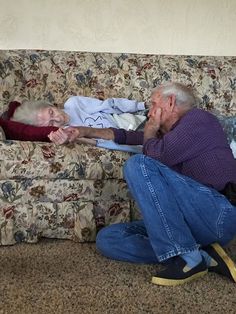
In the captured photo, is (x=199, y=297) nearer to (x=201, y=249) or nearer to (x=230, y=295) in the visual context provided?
(x=230, y=295)

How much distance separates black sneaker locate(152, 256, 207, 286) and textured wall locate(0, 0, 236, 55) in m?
2.14

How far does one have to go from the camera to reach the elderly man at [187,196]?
5.94ft

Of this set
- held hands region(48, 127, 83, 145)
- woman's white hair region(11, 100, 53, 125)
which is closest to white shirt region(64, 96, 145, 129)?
woman's white hair region(11, 100, 53, 125)

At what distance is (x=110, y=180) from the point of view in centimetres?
244

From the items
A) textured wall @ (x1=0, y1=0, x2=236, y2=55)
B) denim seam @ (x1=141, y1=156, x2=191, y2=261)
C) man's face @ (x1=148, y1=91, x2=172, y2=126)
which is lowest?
denim seam @ (x1=141, y1=156, x2=191, y2=261)

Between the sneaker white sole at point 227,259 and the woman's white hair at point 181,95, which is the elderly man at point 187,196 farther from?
the woman's white hair at point 181,95

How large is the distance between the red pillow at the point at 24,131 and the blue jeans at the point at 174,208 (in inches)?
31.4

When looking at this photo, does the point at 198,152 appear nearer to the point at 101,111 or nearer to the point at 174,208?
the point at 174,208

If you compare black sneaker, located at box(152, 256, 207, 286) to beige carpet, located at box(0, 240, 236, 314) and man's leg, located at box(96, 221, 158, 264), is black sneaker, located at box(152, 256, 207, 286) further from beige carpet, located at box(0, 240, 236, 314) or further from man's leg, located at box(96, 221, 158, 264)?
man's leg, located at box(96, 221, 158, 264)

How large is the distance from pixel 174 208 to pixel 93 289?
41cm

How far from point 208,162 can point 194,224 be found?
0.78 feet

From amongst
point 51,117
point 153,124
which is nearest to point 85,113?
point 51,117

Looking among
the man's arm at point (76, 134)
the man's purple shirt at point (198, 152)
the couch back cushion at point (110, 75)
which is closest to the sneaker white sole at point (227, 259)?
the man's purple shirt at point (198, 152)

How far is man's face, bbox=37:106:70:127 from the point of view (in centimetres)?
270
